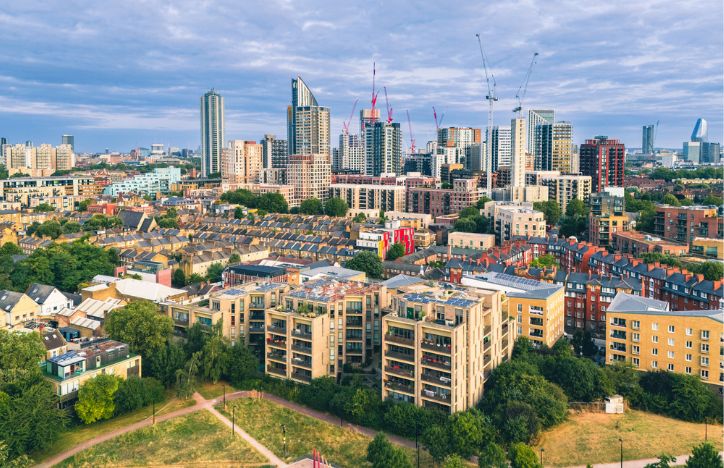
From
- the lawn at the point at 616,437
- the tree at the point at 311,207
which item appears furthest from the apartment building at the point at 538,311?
the tree at the point at 311,207

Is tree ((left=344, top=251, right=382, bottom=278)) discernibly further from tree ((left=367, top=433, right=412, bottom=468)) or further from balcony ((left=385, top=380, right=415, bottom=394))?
tree ((left=367, top=433, right=412, bottom=468))

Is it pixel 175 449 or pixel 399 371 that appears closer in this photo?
pixel 175 449

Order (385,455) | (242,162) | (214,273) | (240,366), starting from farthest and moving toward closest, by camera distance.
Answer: (242,162) → (214,273) → (240,366) → (385,455)

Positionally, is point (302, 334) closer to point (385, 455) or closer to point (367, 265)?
point (385, 455)

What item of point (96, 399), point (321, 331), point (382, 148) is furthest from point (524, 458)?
point (382, 148)

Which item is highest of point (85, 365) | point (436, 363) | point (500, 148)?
point (500, 148)

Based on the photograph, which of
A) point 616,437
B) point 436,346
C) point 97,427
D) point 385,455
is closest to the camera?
point 385,455
